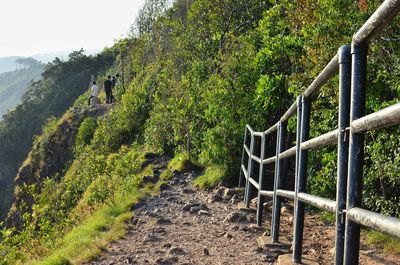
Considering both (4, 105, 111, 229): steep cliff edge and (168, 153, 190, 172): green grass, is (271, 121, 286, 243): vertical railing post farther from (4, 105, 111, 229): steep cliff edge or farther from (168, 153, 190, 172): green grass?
(4, 105, 111, 229): steep cliff edge

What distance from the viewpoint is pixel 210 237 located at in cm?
595

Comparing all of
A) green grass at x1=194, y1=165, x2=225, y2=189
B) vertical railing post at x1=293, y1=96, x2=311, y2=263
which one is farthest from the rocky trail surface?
green grass at x1=194, y1=165, x2=225, y2=189

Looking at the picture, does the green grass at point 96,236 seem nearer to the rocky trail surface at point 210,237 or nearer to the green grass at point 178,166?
the rocky trail surface at point 210,237

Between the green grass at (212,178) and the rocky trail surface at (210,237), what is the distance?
1136 mm

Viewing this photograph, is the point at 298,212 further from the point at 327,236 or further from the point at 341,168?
the point at 327,236

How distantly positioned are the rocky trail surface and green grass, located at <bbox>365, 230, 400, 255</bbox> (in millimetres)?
197

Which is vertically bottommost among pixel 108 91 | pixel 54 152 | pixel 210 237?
pixel 54 152

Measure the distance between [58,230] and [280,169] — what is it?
8747 mm

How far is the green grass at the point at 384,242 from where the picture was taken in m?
5.20

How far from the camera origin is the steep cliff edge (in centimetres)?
3103

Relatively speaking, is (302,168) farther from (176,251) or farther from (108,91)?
(108,91)

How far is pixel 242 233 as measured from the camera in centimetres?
592

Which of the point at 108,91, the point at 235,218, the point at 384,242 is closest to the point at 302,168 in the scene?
the point at 384,242

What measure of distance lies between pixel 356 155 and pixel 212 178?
8204 millimetres
